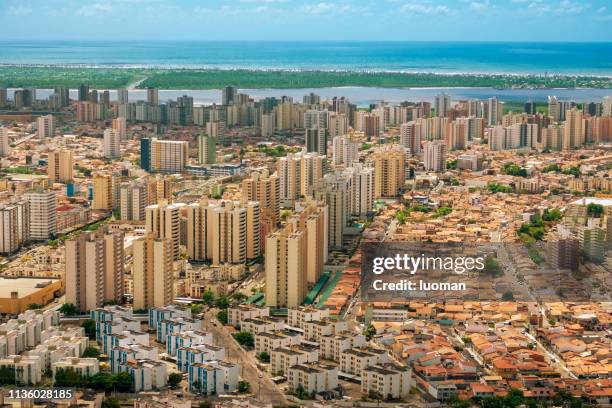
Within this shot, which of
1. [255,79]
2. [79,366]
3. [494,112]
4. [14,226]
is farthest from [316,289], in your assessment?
[255,79]

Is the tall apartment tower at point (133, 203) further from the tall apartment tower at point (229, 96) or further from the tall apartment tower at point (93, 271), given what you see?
the tall apartment tower at point (229, 96)

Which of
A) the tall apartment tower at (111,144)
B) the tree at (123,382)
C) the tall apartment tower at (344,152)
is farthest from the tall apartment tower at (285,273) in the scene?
Answer: the tall apartment tower at (111,144)

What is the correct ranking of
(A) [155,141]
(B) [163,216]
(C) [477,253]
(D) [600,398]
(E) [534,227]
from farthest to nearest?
(A) [155,141] < (E) [534,227] < (B) [163,216] < (C) [477,253] < (D) [600,398]

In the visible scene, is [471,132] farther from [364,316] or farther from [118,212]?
[364,316]

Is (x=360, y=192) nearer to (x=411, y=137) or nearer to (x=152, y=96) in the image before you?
(x=411, y=137)

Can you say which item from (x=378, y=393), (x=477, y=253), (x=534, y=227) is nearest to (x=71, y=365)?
(x=378, y=393)
